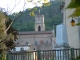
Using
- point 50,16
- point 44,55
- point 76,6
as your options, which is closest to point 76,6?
point 76,6

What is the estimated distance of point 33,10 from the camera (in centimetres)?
1098

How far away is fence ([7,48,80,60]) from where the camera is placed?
11.1 metres

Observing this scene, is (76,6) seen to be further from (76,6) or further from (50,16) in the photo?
(50,16)

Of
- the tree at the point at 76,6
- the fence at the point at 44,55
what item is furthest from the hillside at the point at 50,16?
the tree at the point at 76,6

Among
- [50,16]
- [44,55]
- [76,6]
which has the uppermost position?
[50,16]

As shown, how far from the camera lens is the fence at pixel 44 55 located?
1109 centimetres

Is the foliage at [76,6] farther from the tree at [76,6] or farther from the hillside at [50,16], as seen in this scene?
the hillside at [50,16]

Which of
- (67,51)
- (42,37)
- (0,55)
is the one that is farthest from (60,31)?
(42,37)

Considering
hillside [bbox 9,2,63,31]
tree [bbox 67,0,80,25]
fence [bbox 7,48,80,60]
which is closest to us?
tree [bbox 67,0,80,25]

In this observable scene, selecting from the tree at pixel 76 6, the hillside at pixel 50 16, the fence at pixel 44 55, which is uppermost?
the hillside at pixel 50 16

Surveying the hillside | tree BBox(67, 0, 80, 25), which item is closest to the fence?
the hillside

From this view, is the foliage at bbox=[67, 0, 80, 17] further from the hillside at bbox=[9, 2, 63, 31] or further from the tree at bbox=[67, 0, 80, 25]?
the hillside at bbox=[9, 2, 63, 31]

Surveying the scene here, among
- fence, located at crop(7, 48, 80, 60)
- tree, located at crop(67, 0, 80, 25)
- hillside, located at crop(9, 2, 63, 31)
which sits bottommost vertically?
fence, located at crop(7, 48, 80, 60)

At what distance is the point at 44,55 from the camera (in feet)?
37.3
